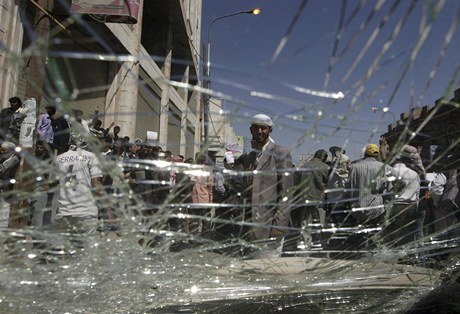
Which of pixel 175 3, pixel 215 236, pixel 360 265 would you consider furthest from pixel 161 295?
pixel 175 3

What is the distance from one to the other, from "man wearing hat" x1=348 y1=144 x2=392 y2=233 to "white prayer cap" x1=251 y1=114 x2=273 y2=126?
1.40ft

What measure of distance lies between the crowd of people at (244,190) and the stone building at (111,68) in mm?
133

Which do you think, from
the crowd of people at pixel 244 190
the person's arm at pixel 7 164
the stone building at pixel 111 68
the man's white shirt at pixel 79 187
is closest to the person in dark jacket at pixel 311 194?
the crowd of people at pixel 244 190

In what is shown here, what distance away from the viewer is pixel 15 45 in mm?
5898

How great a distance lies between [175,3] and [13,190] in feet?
47.9

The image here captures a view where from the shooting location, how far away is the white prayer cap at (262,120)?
154 centimetres

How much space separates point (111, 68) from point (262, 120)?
4.32ft

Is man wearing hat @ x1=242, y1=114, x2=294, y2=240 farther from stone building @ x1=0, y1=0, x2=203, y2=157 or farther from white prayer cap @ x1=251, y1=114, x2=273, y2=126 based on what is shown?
stone building @ x1=0, y1=0, x2=203, y2=157

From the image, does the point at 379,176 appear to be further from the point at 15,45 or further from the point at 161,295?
the point at 15,45

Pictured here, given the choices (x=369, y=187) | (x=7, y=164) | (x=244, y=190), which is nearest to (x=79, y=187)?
(x=244, y=190)

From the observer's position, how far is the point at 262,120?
1.62 meters

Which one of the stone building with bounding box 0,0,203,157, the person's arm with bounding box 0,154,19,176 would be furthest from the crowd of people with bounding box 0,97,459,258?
the person's arm with bounding box 0,154,19,176

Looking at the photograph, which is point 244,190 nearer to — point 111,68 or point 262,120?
point 262,120

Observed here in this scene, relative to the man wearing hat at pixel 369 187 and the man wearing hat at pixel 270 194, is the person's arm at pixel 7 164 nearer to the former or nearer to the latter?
the man wearing hat at pixel 270 194
